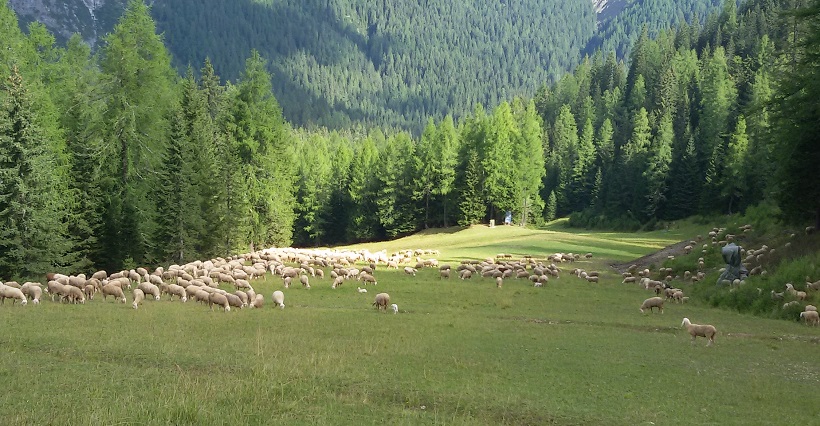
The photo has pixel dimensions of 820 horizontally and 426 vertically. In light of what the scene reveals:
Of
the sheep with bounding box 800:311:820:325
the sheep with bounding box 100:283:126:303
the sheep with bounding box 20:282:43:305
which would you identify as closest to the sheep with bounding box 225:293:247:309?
the sheep with bounding box 100:283:126:303

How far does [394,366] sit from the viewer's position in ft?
41.0

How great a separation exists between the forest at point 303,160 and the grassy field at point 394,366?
1222 centimetres

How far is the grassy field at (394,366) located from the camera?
370 inches

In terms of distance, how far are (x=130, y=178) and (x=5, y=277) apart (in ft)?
32.7

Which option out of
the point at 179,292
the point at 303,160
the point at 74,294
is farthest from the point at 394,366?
the point at 303,160

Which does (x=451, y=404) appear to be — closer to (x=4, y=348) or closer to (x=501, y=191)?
(x=4, y=348)

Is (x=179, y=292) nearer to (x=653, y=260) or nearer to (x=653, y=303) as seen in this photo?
(x=653, y=303)

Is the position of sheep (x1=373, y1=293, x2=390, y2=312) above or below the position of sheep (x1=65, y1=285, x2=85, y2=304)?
below

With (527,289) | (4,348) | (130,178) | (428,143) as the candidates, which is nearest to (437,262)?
(527,289)

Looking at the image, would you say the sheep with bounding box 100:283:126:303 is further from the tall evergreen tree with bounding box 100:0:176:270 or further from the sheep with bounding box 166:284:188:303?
the tall evergreen tree with bounding box 100:0:176:270

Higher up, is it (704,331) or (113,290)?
(113,290)

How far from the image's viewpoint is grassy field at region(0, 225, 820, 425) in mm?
9406

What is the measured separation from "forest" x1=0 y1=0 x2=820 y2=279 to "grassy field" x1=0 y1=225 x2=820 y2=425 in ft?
40.1

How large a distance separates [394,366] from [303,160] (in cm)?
9007
